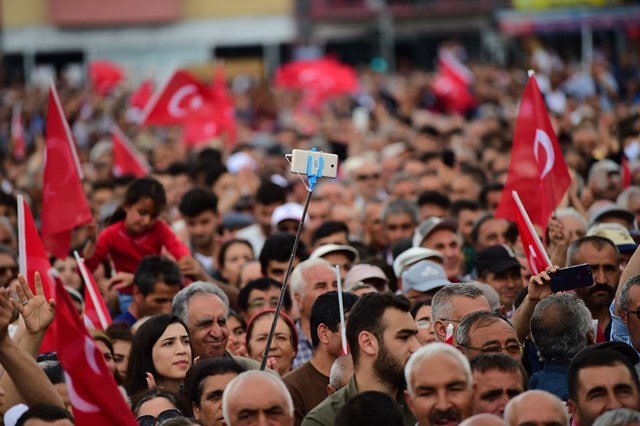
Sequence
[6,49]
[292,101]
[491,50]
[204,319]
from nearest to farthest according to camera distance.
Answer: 1. [204,319]
2. [292,101]
3. [491,50]
4. [6,49]

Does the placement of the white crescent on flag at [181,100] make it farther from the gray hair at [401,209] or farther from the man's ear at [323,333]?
the man's ear at [323,333]

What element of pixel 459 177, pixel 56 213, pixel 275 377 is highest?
pixel 275 377

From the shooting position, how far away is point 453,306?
875cm

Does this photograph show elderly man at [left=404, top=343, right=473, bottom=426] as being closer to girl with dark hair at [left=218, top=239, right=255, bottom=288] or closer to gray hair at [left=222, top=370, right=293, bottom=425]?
gray hair at [left=222, top=370, right=293, bottom=425]

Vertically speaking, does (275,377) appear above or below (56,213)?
above

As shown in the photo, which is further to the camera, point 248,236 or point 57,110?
point 248,236

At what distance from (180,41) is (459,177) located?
38.7 meters

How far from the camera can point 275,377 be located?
692cm

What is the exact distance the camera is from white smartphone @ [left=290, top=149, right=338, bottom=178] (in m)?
8.25

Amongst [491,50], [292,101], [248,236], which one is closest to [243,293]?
[248,236]

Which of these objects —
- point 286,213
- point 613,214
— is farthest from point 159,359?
point 286,213

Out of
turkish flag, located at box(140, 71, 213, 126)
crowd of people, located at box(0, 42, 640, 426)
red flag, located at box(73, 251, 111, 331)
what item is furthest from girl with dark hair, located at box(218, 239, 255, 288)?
turkish flag, located at box(140, 71, 213, 126)

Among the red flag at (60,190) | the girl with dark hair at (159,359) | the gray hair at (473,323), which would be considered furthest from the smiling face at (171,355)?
the red flag at (60,190)

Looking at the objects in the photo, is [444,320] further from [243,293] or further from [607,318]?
[243,293]
